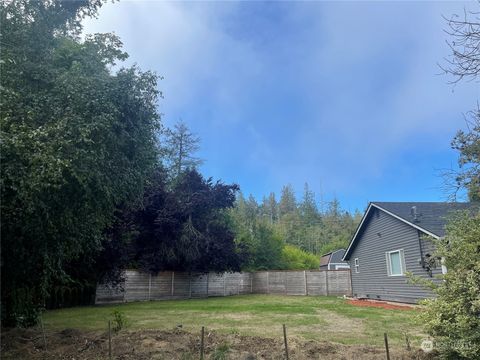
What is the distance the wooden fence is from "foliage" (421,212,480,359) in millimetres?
15614

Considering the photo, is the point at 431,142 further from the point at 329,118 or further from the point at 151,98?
the point at 151,98

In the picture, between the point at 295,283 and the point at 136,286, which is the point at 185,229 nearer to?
the point at 136,286

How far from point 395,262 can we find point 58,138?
46.0 ft

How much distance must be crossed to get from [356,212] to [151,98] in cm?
5871

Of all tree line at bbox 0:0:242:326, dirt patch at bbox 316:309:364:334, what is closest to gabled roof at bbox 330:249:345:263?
dirt patch at bbox 316:309:364:334

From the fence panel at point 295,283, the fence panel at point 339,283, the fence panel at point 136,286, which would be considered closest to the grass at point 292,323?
the fence panel at point 136,286

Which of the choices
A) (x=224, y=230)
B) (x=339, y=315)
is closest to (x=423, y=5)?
(x=339, y=315)

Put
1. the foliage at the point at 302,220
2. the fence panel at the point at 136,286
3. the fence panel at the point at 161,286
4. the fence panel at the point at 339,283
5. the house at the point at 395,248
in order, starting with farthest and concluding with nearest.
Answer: the foliage at the point at 302,220 → the fence panel at the point at 339,283 → the fence panel at the point at 161,286 → the fence panel at the point at 136,286 → the house at the point at 395,248

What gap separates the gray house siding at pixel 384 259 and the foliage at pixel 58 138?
1050 centimetres

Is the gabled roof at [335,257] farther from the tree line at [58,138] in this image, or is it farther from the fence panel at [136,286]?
the tree line at [58,138]

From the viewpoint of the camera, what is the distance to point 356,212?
62.9 m

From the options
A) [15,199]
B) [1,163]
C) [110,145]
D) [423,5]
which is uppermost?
[423,5]

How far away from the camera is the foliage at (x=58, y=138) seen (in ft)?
19.7

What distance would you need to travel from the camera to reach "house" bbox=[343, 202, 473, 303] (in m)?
13.4
